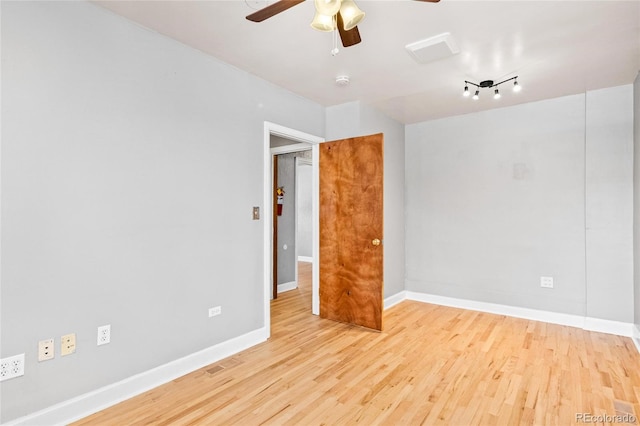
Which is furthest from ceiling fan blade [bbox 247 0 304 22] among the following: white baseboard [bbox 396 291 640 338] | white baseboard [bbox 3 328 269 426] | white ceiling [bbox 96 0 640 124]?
white baseboard [bbox 396 291 640 338]

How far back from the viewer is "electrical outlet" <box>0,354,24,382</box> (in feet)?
5.74

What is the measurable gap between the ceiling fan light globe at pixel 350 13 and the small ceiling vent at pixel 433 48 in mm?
1126

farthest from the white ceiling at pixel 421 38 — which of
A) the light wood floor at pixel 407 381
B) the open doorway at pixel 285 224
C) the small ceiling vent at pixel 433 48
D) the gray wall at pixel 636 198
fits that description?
the light wood floor at pixel 407 381

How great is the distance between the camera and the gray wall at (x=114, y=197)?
6.02 feet

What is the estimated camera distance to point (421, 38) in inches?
98.3

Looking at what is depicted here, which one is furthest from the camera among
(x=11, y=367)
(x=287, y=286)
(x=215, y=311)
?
(x=287, y=286)

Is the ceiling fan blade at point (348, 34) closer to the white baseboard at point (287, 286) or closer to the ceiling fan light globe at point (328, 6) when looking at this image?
the ceiling fan light globe at point (328, 6)

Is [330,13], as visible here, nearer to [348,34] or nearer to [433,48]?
[348,34]

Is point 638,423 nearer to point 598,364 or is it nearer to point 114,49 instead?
point 598,364

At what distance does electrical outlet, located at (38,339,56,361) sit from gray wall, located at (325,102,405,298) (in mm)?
3223

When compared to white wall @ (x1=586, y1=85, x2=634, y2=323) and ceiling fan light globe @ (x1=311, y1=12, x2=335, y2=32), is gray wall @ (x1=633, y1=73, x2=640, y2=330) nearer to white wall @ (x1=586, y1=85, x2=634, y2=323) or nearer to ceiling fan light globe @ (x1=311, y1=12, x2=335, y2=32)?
white wall @ (x1=586, y1=85, x2=634, y2=323)

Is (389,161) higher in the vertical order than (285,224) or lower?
higher

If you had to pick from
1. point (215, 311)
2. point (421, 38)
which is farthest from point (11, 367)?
point (421, 38)

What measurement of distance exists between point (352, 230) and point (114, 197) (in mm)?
2332
